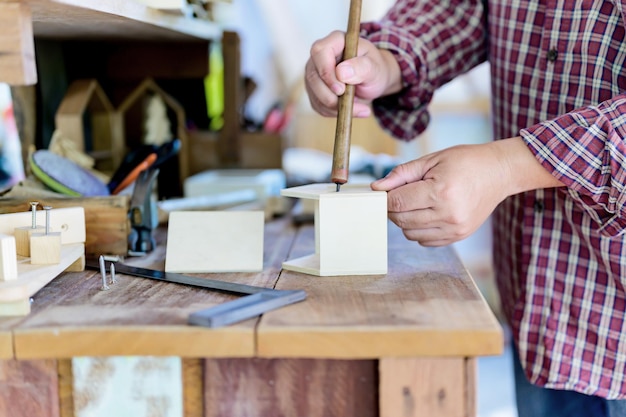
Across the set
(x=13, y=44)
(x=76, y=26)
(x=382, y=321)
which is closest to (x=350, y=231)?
(x=382, y=321)

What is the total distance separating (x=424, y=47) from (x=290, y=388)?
72cm

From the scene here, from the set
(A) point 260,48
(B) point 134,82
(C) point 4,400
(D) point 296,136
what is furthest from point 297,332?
(A) point 260,48

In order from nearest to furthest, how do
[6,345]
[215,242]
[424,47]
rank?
[6,345]
[215,242]
[424,47]

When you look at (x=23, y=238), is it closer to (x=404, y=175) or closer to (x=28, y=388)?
(x=28, y=388)

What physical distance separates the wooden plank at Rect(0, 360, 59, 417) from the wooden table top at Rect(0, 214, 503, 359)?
0.09ft

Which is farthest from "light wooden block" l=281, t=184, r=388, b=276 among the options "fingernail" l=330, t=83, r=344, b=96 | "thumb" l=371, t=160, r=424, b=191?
"fingernail" l=330, t=83, r=344, b=96

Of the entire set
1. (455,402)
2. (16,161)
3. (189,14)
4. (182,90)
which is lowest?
(455,402)

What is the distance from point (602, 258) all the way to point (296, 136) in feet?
7.81

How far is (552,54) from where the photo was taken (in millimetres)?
1101

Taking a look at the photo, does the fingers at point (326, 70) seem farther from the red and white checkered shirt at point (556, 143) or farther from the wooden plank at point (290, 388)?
the wooden plank at point (290, 388)

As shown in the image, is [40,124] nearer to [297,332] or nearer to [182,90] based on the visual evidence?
[182,90]

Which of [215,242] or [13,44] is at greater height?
[13,44]

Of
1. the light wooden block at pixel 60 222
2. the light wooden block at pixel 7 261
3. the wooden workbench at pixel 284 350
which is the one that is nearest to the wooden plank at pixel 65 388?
the wooden workbench at pixel 284 350

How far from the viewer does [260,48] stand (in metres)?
3.63
